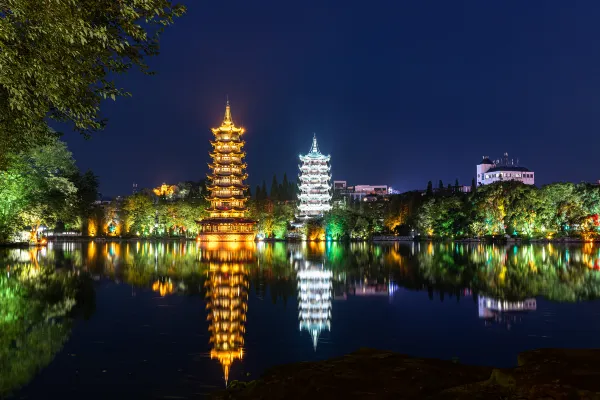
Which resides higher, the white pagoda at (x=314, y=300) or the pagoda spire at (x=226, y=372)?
the white pagoda at (x=314, y=300)

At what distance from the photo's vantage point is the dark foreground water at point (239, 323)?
30.8ft

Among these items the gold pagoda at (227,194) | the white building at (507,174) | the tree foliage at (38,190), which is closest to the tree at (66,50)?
the tree foliage at (38,190)

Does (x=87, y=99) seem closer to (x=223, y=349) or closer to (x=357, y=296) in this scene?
(x=223, y=349)

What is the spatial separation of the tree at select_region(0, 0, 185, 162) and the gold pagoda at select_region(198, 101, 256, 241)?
2747 inches

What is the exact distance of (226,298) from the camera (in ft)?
60.1

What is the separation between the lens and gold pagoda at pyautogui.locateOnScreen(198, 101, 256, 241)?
82375 mm

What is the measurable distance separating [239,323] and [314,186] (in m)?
95.2

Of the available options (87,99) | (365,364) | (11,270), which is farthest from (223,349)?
(11,270)

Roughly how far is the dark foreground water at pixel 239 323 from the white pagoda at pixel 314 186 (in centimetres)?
8080

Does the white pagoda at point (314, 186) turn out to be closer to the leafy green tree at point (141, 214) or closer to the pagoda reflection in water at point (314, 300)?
the leafy green tree at point (141, 214)

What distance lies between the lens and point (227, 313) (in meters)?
15.5

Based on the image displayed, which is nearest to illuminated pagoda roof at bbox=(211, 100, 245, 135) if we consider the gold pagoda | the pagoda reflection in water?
the gold pagoda

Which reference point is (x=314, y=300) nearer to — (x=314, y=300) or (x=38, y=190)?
(x=314, y=300)

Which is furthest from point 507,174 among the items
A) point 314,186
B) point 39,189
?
point 39,189
